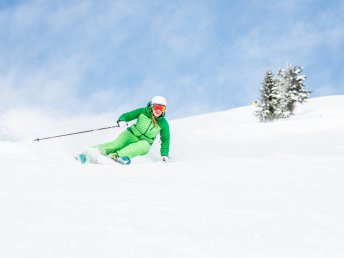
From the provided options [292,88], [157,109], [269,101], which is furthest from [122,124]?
[292,88]

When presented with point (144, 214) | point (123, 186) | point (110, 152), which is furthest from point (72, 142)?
point (144, 214)

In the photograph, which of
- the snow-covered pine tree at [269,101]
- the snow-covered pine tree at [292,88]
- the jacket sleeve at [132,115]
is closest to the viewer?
the jacket sleeve at [132,115]

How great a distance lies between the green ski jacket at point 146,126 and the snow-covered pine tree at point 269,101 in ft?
71.8

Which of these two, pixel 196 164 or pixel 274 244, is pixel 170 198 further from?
pixel 196 164

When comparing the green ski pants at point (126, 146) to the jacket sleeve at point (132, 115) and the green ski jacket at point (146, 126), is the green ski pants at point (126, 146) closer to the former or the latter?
the green ski jacket at point (146, 126)

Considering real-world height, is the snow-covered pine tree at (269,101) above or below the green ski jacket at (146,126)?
above

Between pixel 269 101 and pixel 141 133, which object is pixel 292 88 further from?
pixel 141 133

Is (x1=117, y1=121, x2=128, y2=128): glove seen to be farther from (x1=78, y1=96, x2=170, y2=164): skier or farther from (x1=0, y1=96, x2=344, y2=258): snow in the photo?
(x1=0, y1=96, x2=344, y2=258): snow

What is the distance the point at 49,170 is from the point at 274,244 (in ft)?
8.64

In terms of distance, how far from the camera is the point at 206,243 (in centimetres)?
240

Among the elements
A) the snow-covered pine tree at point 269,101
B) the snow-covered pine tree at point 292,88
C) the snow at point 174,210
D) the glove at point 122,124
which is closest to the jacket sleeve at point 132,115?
the glove at point 122,124

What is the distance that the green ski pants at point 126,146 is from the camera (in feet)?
25.1

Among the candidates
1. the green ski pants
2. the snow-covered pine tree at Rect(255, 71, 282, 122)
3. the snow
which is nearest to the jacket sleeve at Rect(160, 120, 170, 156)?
the green ski pants

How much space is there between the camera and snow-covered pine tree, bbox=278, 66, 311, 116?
34.2m
